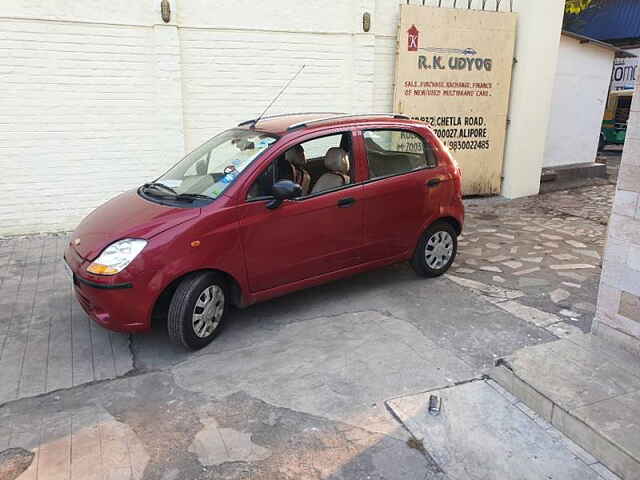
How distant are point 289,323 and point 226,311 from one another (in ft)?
2.05

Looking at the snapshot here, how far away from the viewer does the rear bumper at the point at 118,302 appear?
3.98 m

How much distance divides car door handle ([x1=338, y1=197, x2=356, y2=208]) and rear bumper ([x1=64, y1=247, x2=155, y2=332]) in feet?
6.12

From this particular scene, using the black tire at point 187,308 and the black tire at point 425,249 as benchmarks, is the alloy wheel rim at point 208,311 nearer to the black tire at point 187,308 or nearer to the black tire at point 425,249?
the black tire at point 187,308

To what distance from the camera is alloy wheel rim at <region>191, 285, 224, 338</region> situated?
4.26 metres

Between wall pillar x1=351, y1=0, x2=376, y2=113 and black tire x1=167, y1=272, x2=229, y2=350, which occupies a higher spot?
wall pillar x1=351, y1=0, x2=376, y2=113

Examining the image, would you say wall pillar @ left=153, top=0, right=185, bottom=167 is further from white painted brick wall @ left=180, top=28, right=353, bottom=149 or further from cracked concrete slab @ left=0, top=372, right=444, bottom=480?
cracked concrete slab @ left=0, top=372, right=444, bottom=480

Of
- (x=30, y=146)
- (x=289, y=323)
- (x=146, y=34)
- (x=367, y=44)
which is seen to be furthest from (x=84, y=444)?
(x=367, y=44)

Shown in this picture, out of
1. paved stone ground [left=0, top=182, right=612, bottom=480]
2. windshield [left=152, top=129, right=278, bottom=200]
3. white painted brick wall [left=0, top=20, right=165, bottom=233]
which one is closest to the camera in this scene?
paved stone ground [left=0, top=182, right=612, bottom=480]

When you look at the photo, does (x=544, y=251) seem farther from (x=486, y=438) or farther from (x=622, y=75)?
(x=622, y=75)

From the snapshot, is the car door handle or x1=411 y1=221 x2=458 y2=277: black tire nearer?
the car door handle

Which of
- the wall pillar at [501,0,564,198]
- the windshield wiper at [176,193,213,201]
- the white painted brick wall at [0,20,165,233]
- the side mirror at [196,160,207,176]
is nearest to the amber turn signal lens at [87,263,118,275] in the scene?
the windshield wiper at [176,193,213,201]

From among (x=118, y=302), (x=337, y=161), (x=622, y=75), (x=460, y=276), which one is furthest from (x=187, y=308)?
(x=622, y=75)

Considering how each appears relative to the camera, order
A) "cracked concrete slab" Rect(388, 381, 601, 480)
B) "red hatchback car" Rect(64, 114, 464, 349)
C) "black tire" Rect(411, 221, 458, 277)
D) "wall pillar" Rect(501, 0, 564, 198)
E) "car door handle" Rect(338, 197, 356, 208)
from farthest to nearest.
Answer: "wall pillar" Rect(501, 0, 564, 198) < "black tire" Rect(411, 221, 458, 277) < "car door handle" Rect(338, 197, 356, 208) < "red hatchback car" Rect(64, 114, 464, 349) < "cracked concrete slab" Rect(388, 381, 601, 480)

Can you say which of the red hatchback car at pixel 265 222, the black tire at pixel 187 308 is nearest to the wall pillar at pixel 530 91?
the red hatchback car at pixel 265 222
